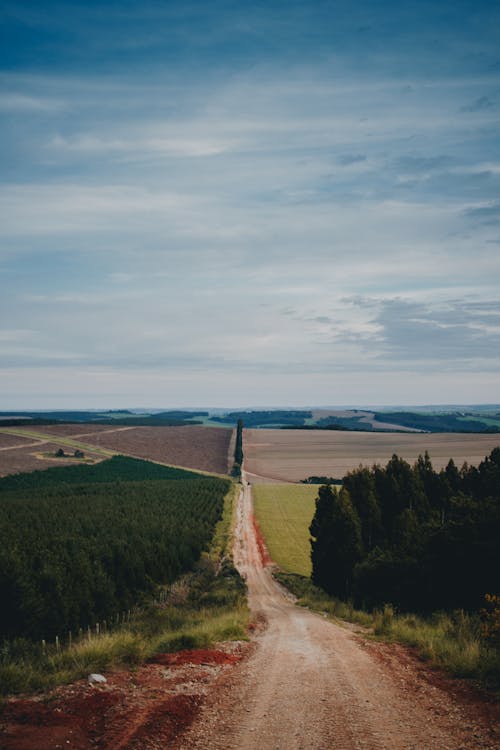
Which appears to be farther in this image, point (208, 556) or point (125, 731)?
point (208, 556)

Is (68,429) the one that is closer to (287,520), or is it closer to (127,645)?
(287,520)

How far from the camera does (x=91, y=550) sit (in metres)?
30.8

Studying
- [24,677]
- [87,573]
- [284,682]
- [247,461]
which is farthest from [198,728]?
[247,461]

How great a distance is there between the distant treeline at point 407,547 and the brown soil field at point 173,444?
69730 millimetres

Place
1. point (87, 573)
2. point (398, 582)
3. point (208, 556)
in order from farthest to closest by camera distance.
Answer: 1. point (208, 556)
2. point (87, 573)
3. point (398, 582)

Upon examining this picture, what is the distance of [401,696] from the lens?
32.8ft

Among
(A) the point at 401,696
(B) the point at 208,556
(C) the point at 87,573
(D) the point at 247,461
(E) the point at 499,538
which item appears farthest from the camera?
(D) the point at 247,461

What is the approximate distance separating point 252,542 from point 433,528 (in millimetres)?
27076

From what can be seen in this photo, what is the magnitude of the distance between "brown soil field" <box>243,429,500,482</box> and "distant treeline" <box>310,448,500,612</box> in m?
50.8

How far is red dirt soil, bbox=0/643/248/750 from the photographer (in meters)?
7.81

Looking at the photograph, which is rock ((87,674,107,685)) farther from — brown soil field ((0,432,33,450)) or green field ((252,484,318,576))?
brown soil field ((0,432,33,450))

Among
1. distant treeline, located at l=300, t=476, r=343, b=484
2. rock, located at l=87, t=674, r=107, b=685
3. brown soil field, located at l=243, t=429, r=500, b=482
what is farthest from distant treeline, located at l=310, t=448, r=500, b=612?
brown soil field, located at l=243, t=429, r=500, b=482

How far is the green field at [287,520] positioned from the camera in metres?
45.3

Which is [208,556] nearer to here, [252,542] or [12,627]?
[252,542]
